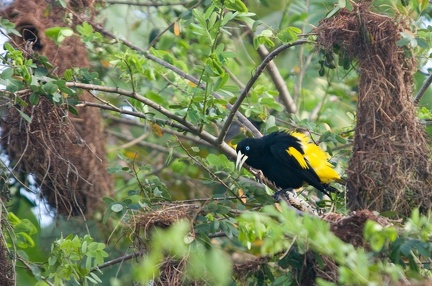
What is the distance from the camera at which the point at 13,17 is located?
5.81 m

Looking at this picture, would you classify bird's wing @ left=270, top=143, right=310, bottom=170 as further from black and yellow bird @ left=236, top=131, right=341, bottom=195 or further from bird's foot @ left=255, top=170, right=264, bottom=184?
bird's foot @ left=255, top=170, right=264, bottom=184

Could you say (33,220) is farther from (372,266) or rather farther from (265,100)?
(372,266)

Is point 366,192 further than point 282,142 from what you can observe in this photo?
No

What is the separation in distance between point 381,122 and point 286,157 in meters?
1.04

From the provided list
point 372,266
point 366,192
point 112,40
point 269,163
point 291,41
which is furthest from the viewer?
point 112,40

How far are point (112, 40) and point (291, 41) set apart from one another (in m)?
1.72

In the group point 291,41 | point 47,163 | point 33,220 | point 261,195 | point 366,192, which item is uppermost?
point 291,41

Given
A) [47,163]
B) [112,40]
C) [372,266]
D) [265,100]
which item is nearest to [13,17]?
[112,40]

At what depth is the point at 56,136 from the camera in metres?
5.10

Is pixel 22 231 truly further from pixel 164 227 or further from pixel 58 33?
pixel 164 227

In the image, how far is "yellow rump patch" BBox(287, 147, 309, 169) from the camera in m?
5.45

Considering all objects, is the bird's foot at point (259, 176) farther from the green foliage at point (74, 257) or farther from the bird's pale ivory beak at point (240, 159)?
the green foliage at point (74, 257)

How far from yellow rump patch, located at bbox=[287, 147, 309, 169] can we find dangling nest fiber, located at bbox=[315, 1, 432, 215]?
2.64 ft

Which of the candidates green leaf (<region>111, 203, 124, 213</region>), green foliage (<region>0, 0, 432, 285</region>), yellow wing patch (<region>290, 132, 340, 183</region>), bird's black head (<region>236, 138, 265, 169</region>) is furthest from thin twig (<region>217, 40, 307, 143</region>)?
green leaf (<region>111, 203, 124, 213</region>)
